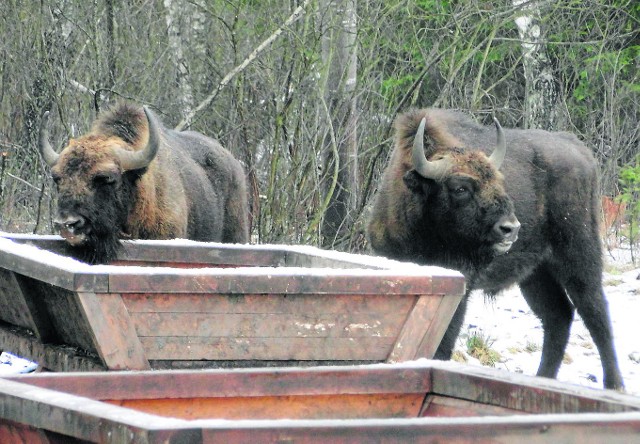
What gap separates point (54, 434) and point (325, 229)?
8.00 metres

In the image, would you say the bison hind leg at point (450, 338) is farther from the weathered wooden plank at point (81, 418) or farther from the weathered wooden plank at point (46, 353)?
the weathered wooden plank at point (81, 418)

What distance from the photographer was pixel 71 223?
6.96 meters

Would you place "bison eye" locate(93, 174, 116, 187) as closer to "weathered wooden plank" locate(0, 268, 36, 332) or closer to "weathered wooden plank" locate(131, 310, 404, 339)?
"weathered wooden plank" locate(0, 268, 36, 332)

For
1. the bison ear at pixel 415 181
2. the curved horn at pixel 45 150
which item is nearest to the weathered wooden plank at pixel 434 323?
the bison ear at pixel 415 181

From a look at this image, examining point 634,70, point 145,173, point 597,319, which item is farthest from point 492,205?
point 634,70

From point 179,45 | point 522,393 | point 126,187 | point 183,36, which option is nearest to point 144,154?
point 126,187

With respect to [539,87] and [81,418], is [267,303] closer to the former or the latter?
[81,418]

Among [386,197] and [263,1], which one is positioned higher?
[263,1]

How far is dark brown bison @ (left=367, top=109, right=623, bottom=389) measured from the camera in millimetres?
7520

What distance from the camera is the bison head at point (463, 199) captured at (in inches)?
292

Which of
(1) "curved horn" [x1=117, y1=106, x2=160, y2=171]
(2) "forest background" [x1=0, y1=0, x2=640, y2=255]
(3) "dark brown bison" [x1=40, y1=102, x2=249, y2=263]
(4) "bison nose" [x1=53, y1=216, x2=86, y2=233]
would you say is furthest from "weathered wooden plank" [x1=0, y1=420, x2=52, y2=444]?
(2) "forest background" [x1=0, y1=0, x2=640, y2=255]

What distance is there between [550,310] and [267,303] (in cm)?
536

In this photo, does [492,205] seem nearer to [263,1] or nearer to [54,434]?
[263,1]

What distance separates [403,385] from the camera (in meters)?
3.47
